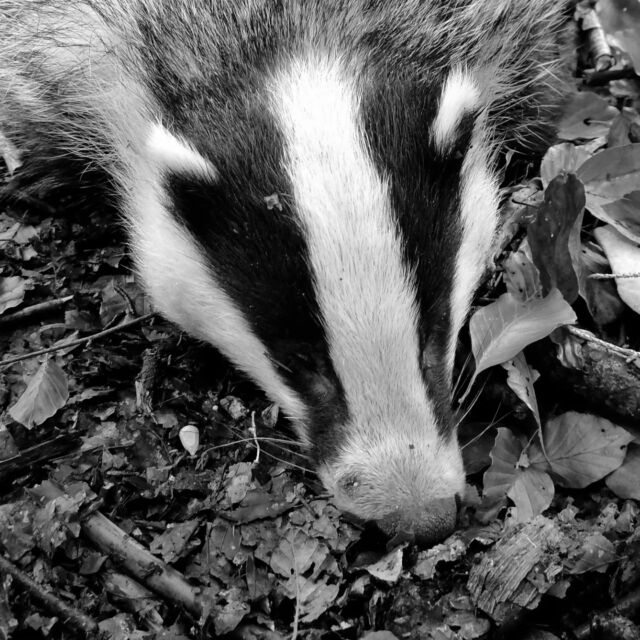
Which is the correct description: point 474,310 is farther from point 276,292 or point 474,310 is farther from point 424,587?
point 424,587

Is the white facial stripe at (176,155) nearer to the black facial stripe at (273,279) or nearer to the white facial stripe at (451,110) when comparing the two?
the black facial stripe at (273,279)

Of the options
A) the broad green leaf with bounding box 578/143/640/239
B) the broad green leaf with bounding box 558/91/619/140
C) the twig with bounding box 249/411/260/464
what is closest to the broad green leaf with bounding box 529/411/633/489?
the broad green leaf with bounding box 578/143/640/239

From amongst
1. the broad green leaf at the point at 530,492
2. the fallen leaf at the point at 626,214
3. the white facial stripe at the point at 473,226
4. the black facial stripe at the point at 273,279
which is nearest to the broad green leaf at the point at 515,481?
the broad green leaf at the point at 530,492

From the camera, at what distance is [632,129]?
155 inches

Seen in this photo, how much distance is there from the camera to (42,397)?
340cm

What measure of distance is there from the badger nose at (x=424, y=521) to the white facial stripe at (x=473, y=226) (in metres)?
0.59

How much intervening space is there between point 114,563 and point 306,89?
193 centimetres

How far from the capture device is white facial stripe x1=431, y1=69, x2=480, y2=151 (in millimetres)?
3123

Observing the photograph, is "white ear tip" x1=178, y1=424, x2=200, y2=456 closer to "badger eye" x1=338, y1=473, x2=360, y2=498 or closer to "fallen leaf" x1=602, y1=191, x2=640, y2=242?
"badger eye" x1=338, y1=473, x2=360, y2=498

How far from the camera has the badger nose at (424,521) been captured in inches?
112

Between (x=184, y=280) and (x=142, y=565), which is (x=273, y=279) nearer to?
(x=184, y=280)

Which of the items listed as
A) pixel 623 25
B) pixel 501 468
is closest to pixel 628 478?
pixel 501 468

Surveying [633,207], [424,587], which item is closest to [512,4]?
[633,207]

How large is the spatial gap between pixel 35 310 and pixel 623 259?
2.71 metres
